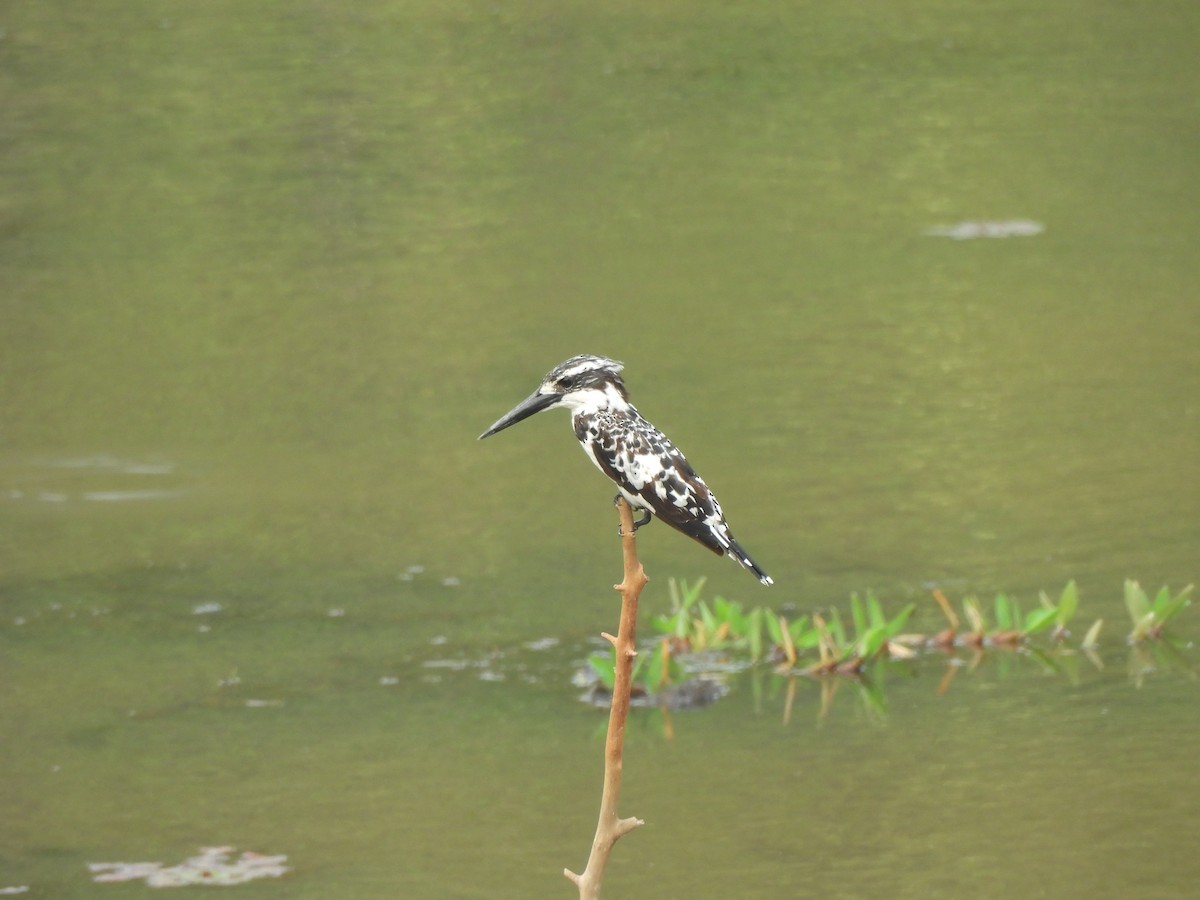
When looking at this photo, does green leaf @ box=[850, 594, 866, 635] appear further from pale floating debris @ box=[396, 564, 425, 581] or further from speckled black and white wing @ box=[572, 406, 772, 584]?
speckled black and white wing @ box=[572, 406, 772, 584]

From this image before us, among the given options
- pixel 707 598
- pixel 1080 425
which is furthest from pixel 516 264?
pixel 707 598

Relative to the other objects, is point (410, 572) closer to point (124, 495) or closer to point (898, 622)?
point (124, 495)

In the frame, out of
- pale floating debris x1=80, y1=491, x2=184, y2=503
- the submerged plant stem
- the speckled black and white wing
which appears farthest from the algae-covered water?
the submerged plant stem

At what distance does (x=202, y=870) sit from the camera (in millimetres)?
4145

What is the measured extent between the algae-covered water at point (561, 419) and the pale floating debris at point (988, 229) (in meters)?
0.03

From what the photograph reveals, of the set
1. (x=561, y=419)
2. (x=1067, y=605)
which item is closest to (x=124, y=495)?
(x=561, y=419)

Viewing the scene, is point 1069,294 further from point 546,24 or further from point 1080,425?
point 546,24

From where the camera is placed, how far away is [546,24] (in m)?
12.4

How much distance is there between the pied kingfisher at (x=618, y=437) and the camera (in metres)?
2.90

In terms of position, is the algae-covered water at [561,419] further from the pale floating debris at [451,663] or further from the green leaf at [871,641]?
the green leaf at [871,641]

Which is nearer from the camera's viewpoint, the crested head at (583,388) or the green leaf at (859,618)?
the crested head at (583,388)

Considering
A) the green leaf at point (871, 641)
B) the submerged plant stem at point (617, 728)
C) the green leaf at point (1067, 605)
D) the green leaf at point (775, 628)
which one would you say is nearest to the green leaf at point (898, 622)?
the green leaf at point (871, 641)

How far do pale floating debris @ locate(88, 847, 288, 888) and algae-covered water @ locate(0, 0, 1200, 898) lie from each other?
0.04 meters

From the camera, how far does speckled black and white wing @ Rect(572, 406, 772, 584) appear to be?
289 centimetres
